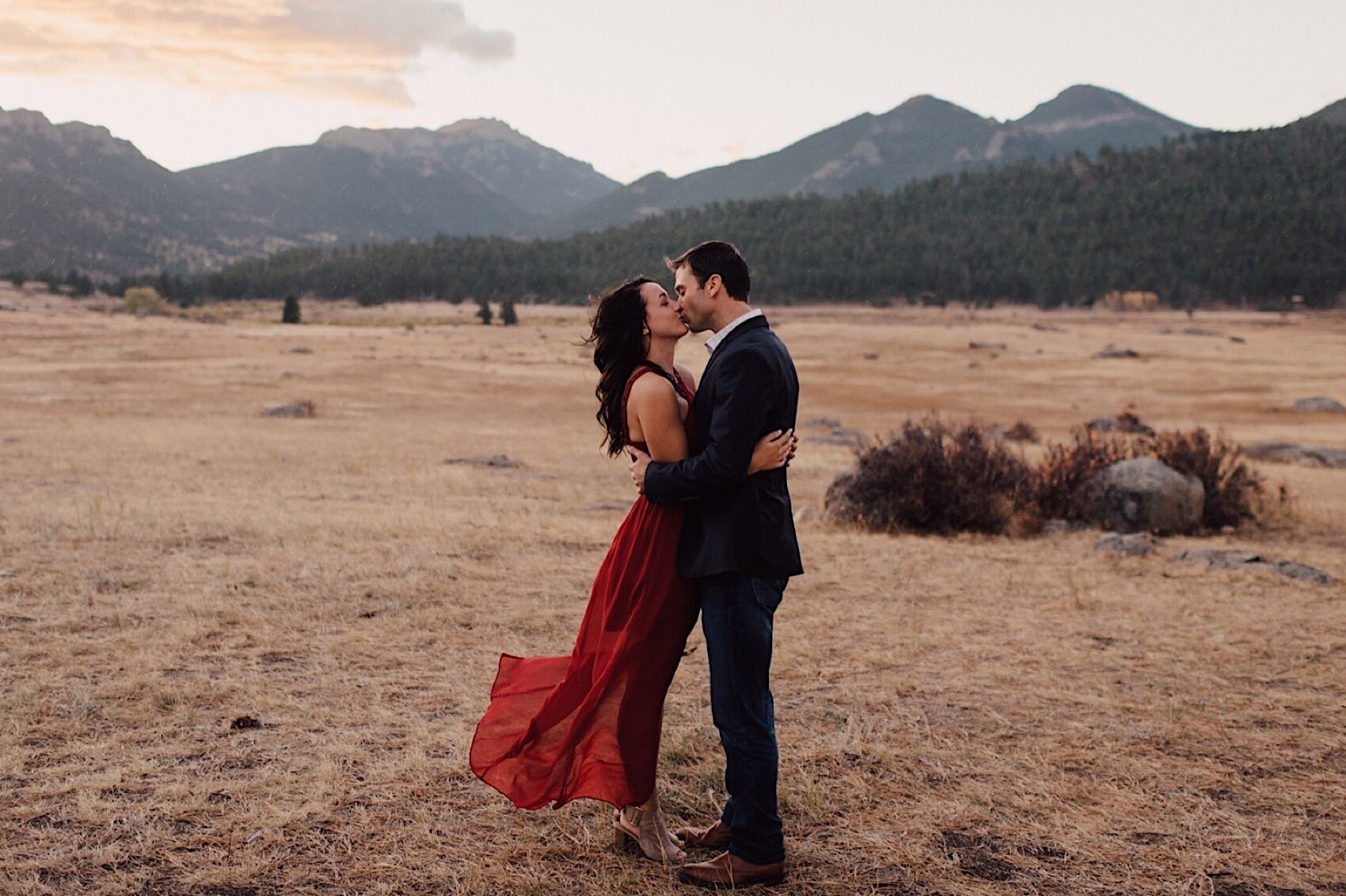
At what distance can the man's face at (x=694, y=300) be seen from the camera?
13.5 feet

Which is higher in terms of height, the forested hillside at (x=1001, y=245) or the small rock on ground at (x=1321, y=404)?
the forested hillside at (x=1001, y=245)

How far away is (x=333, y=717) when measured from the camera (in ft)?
20.4

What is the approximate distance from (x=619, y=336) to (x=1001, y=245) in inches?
4826

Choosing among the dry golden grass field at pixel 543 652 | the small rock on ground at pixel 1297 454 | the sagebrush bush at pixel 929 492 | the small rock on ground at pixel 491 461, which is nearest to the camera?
the dry golden grass field at pixel 543 652

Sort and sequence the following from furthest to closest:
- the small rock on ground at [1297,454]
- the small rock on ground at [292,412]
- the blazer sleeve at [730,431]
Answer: the small rock on ground at [292,412]
the small rock on ground at [1297,454]
the blazer sleeve at [730,431]

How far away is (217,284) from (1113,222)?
9837cm

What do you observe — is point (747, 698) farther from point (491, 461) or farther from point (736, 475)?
point (491, 461)

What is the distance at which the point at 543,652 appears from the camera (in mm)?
7734

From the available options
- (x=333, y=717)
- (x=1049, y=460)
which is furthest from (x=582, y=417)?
(x=333, y=717)

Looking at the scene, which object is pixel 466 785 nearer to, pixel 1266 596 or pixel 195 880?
pixel 195 880

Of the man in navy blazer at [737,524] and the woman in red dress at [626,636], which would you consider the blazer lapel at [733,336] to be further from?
the woman in red dress at [626,636]

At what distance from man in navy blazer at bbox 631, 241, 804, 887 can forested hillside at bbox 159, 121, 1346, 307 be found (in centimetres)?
10328

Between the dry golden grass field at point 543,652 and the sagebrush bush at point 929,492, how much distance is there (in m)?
0.50

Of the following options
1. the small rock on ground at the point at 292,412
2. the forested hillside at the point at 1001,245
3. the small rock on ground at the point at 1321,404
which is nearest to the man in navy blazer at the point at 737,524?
the small rock on ground at the point at 292,412
